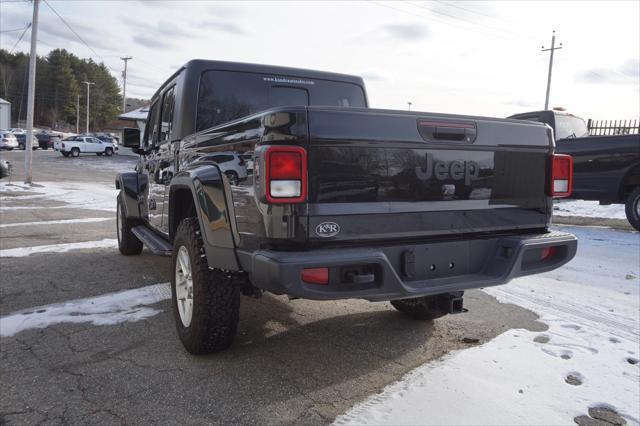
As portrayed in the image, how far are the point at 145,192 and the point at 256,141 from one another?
327 centimetres

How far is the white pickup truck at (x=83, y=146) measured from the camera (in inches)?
1501

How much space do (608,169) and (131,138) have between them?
23.6 ft

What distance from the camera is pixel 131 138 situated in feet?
18.8

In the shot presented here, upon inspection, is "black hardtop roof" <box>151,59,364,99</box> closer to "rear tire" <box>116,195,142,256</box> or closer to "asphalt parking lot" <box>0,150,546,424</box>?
"rear tire" <box>116,195,142,256</box>

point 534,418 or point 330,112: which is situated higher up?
point 330,112

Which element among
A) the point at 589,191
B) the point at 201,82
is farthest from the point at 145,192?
the point at 589,191

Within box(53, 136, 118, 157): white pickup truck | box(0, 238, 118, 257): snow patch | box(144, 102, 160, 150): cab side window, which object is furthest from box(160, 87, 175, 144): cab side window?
box(53, 136, 118, 157): white pickup truck

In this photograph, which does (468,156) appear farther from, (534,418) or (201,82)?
(201,82)

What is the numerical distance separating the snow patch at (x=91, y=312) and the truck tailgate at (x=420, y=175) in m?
2.40

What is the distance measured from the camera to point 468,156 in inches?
113

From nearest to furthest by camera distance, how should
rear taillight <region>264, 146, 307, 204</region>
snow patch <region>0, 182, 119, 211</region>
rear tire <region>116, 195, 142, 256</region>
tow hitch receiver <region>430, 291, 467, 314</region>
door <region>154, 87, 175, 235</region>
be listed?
rear taillight <region>264, 146, 307, 204</region>, tow hitch receiver <region>430, 291, 467, 314</region>, door <region>154, 87, 175, 235</region>, rear tire <region>116, 195, 142, 256</region>, snow patch <region>0, 182, 119, 211</region>

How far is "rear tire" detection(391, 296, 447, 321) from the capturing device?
377cm

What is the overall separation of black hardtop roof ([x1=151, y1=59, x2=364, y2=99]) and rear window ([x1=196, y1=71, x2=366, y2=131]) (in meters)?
0.04

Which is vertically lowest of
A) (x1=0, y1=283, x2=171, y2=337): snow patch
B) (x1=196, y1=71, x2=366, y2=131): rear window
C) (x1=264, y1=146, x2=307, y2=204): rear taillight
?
(x1=0, y1=283, x2=171, y2=337): snow patch
